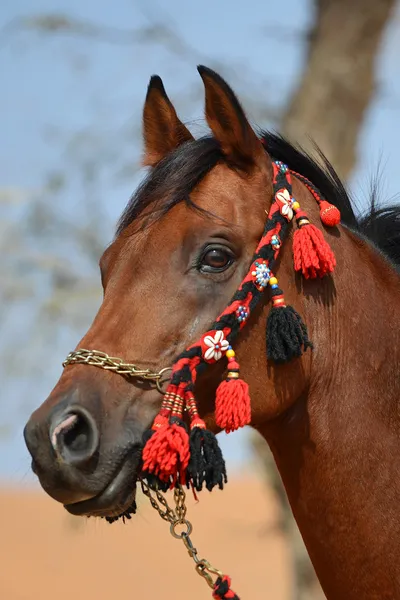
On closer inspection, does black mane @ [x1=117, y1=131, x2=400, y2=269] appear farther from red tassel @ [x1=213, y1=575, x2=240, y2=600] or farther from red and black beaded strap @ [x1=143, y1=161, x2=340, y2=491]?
red tassel @ [x1=213, y1=575, x2=240, y2=600]

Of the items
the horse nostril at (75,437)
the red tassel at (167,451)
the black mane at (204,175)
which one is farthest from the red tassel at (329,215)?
the horse nostril at (75,437)

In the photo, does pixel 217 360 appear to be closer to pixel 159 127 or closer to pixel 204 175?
pixel 204 175

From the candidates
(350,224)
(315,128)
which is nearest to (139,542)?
(315,128)

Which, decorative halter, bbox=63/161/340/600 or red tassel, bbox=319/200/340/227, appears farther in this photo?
red tassel, bbox=319/200/340/227

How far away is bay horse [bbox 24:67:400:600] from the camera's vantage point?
297 cm

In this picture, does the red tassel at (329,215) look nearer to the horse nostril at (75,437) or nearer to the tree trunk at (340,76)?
the horse nostril at (75,437)

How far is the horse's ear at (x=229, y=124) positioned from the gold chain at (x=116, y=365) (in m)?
0.94

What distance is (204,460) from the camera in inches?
119

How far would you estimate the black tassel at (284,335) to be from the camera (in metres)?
3.16

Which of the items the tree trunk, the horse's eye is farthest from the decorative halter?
the tree trunk

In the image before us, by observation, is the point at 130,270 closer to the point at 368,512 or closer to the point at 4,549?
the point at 368,512

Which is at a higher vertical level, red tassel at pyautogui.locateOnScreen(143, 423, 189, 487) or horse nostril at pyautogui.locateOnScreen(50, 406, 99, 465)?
horse nostril at pyautogui.locateOnScreen(50, 406, 99, 465)

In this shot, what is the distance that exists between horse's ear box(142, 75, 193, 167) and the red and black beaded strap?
2.45ft

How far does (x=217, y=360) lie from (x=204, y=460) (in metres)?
0.36
